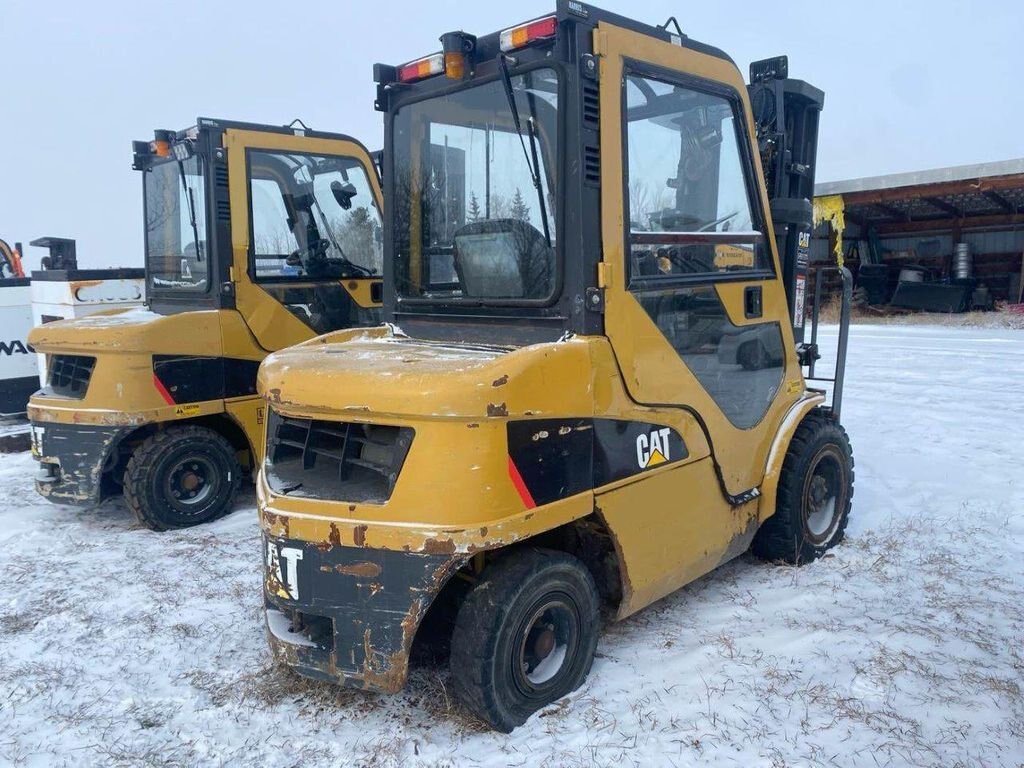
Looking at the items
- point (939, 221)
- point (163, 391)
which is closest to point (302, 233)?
point (163, 391)

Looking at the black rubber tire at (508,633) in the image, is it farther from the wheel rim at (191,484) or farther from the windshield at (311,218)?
the windshield at (311,218)

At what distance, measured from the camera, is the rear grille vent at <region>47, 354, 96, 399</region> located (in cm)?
536

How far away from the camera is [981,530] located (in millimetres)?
4879

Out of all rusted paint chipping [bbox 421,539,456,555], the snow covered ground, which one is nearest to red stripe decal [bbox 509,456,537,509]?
rusted paint chipping [bbox 421,539,456,555]

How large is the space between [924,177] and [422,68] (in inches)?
602

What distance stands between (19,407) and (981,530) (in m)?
9.08

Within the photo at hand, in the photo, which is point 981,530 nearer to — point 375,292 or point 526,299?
point 526,299

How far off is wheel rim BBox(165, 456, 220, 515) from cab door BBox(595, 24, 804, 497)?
347 centimetres

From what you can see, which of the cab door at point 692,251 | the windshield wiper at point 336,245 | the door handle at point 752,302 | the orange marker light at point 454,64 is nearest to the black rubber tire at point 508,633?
the cab door at point 692,251

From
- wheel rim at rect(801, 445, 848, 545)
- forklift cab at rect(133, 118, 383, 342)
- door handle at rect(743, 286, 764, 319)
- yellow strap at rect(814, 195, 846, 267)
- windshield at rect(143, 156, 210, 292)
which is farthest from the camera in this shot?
yellow strap at rect(814, 195, 846, 267)

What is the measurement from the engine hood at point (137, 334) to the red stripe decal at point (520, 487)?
3.37 m

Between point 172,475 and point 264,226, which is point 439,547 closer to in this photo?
point 172,475

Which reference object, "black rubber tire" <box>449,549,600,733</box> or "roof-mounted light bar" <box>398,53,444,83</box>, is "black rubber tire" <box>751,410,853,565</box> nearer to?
"black rubber tire" <box>449,549,600,733</box>

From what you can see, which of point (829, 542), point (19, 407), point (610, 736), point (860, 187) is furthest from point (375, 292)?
point (860, 187)
